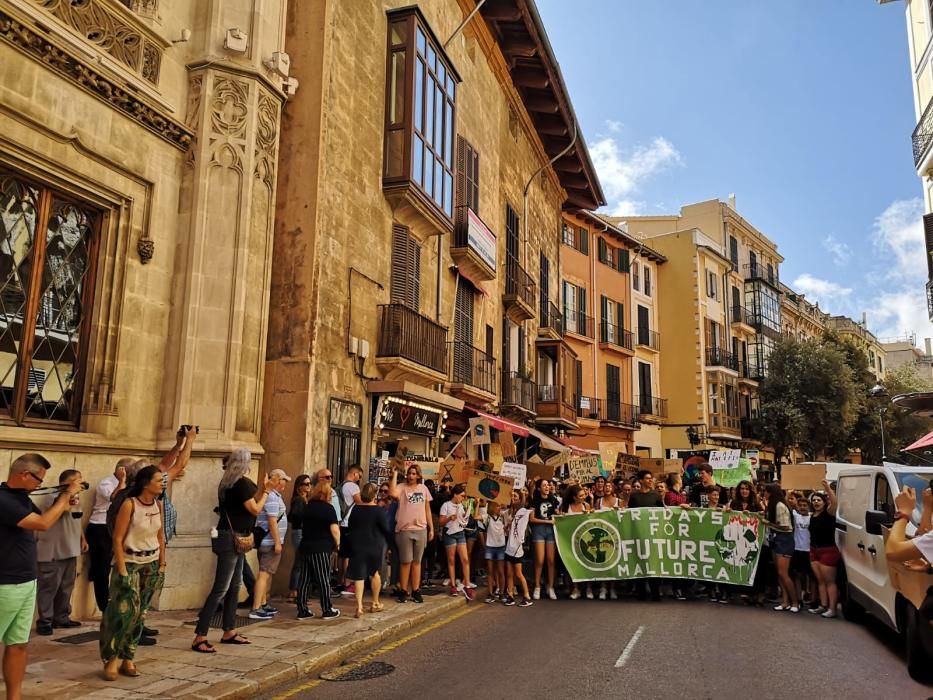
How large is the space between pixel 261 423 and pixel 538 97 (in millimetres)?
19919

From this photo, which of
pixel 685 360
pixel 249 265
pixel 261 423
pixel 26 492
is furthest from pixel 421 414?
pixel 685 360

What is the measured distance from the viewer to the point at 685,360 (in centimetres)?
4553

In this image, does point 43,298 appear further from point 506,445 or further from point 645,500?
point 506,445

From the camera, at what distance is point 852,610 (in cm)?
971

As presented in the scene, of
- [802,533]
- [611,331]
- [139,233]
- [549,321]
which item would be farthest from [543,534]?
[611,331]

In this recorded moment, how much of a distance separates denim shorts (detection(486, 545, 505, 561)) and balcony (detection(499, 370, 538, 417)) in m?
11.5

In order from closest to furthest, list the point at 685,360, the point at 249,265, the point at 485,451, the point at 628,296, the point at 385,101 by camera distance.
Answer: the point at 249,265 < the point at 385,101 < the point at 485,451 < the point at 628,296 < the point at 685,360

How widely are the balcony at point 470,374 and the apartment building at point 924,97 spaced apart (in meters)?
14.3

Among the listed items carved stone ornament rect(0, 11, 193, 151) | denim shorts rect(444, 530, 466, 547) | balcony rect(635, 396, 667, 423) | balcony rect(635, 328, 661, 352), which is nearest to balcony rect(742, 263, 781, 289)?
balcony rect(635, 328, 661, 352)

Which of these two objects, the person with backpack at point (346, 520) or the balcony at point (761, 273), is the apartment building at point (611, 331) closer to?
the balcony at point (761, 273)

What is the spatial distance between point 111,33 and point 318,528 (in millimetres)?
6674

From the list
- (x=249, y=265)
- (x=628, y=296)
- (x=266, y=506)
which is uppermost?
(x=628, y=296)

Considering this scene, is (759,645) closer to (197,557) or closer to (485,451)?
(197,557)

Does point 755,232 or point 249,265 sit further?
point 755,232
